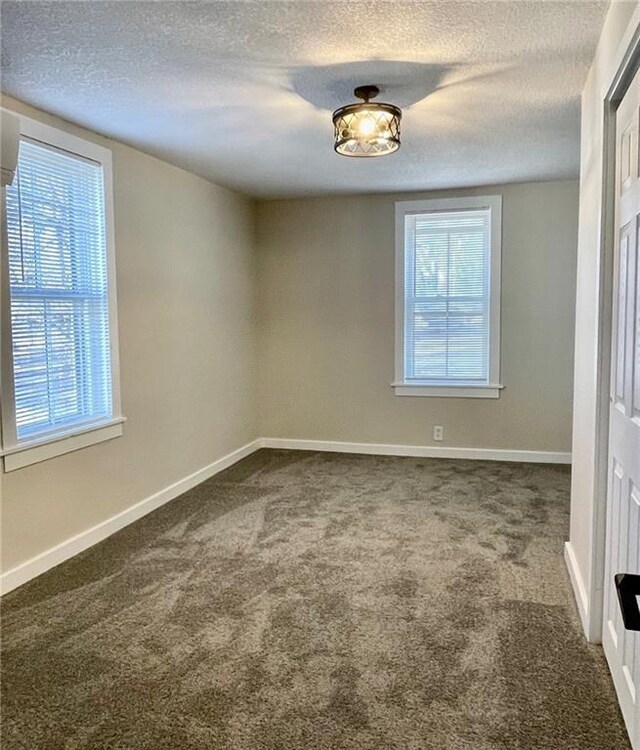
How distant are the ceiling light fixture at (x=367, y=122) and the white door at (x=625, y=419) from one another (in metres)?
1.09

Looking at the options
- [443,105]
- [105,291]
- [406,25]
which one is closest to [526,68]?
[443,105]

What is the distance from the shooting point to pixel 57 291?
3.08 m

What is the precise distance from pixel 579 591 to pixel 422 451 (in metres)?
2.73

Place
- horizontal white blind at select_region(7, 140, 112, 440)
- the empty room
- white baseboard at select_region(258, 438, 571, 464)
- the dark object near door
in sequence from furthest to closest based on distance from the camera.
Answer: white baseboard at select_region(258, 438, 571, 464), horizontal white blind at select_region(7, 140, 112, 440), the empty room, the dark object near door

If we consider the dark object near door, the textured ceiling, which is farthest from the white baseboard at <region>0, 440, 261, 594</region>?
the dark object near door

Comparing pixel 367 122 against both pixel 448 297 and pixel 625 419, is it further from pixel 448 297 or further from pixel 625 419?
pixel 448 297

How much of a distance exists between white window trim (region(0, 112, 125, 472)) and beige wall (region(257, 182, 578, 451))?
7.19 feet

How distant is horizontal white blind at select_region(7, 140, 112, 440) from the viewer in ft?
9.33

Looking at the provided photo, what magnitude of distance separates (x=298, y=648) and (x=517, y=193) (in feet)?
13.3

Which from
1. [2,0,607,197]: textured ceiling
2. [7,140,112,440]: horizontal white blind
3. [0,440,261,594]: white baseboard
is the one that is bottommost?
[0,440,261,594]: white baseboard

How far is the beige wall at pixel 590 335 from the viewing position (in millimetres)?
2090

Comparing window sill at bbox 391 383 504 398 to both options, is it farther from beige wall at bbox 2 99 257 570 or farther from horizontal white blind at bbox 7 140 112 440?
horizontal white blind at bbox 7 140 112 440

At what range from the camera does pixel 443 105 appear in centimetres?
295

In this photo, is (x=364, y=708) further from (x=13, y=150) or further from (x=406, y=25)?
(x=13, y=150)
